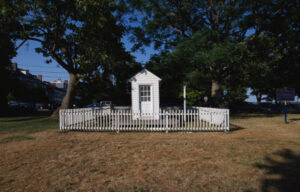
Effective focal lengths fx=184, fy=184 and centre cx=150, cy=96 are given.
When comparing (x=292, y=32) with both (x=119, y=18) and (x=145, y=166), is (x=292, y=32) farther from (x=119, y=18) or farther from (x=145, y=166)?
(x=145, y=166)

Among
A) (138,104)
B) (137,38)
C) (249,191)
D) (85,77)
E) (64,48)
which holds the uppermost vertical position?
(137,38)

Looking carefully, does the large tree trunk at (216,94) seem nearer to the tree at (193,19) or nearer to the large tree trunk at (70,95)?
the tree at (193,19)

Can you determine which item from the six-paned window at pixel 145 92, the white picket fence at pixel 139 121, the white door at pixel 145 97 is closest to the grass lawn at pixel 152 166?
the white picket fence at pixel 139 121

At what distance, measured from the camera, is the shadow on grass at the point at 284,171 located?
3.51 metres

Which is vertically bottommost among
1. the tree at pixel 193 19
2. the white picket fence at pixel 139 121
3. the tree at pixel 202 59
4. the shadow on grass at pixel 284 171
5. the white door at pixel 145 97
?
the shadow on grass at pixel 284 171

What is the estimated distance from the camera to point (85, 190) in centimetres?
342

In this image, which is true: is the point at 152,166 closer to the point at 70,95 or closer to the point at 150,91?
the point at 150,91

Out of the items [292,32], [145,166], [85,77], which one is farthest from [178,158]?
[292,32]

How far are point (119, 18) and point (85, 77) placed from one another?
693 centimetres

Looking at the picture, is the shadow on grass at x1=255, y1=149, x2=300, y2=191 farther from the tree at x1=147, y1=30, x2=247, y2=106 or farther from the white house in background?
the tree at x1=147, y1=30, x2=247, y2=106

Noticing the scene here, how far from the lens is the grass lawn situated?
3602 millimetres

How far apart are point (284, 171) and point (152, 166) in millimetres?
3064

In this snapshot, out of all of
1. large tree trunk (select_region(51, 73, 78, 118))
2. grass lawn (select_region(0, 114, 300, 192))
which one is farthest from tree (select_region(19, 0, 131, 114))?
grass lawn (select_region(0, 114, 300, 192))

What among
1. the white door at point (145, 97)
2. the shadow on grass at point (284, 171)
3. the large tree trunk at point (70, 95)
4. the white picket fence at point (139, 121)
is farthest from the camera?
the large tree trunk at point (70, 95)
